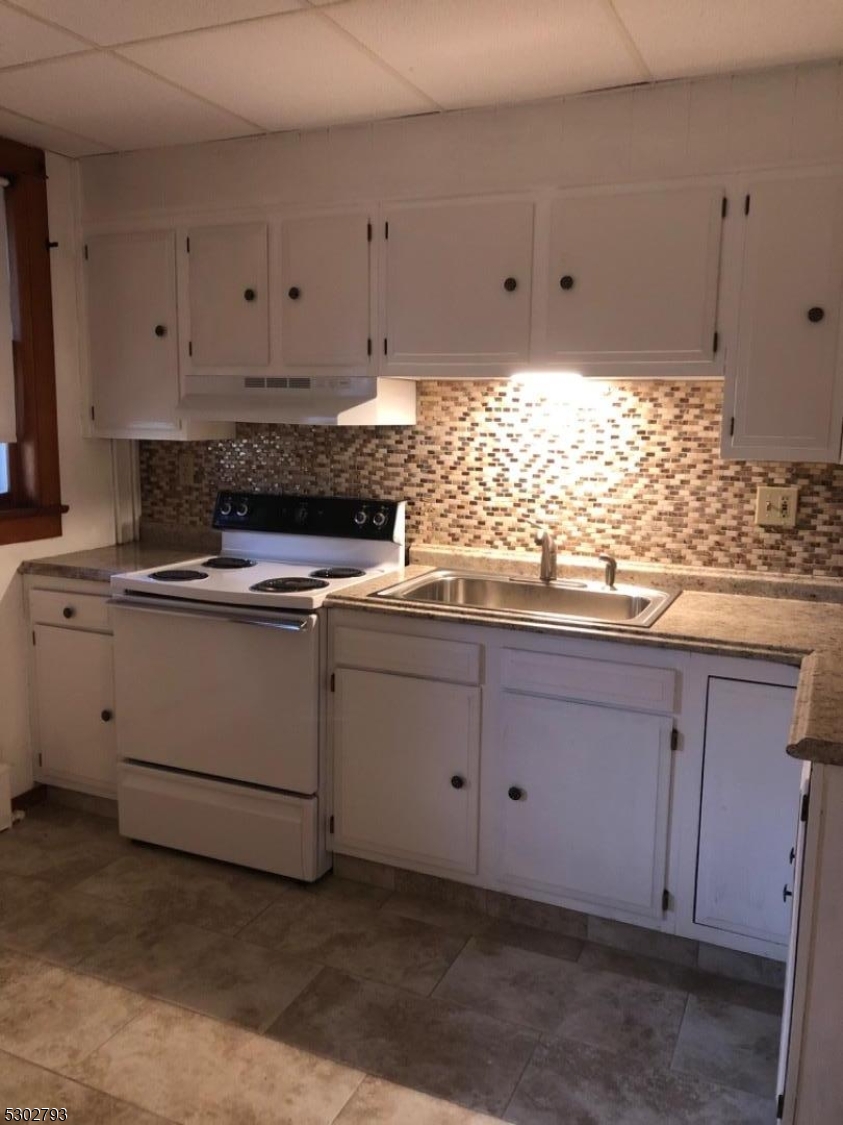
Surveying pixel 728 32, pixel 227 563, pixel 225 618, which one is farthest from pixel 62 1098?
pixel 728 32

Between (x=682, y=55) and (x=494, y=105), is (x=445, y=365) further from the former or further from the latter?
(x=682, y=55)

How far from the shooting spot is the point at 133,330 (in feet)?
10.6

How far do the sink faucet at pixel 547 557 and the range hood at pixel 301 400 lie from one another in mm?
614

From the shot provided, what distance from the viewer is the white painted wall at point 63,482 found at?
125 inches

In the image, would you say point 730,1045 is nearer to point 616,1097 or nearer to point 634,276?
point 616,1097

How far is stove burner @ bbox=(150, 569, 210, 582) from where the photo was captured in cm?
287

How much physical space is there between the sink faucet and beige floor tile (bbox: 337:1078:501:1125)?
1473 mm

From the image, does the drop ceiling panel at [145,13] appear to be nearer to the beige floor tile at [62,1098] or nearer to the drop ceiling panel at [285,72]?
the drop ceiling panel at [285,72]

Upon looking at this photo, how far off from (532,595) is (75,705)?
5.22 ft

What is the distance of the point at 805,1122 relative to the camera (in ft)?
4.87

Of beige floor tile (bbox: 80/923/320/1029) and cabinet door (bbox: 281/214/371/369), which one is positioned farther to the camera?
cabinet door (bbox: 281/214/371/369)

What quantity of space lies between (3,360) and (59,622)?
2.90 feet

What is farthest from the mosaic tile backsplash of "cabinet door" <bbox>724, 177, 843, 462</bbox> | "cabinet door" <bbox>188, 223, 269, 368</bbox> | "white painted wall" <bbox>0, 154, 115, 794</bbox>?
"white painted wall" <bbox>0, 154, 115, 794</bbox>

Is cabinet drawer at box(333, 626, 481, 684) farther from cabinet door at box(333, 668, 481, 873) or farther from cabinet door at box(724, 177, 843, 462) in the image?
cabinet door at box(724, 177, 843, 462)
